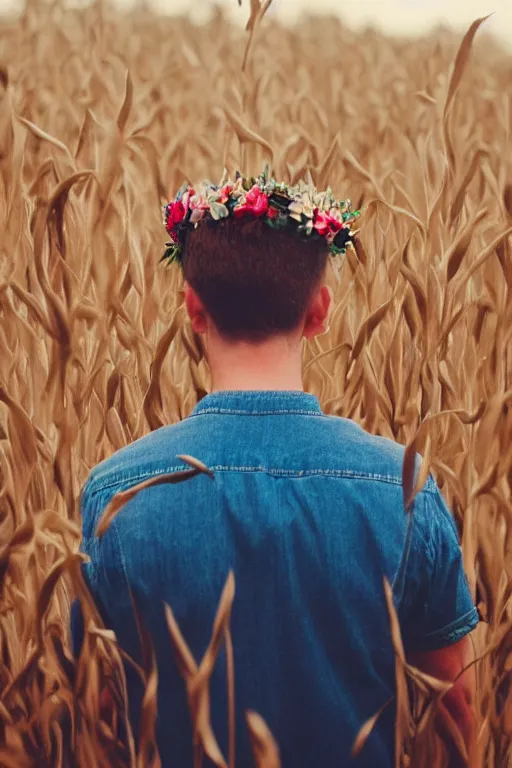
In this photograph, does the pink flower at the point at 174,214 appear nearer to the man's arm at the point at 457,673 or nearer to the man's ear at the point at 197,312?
the man's ear at the point at 197,312

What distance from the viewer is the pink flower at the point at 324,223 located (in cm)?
96

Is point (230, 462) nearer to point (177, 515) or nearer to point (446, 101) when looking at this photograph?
point (177, 515)

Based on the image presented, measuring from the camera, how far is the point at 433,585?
2.84ft

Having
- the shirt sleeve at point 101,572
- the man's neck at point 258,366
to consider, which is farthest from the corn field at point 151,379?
the man's neck at point 258,366

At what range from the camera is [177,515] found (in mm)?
816

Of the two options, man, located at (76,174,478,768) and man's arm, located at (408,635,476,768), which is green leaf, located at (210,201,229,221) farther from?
man's arm, located at (408,635,476,768)

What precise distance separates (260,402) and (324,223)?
234mm

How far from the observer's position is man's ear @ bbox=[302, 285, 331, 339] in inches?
36.0

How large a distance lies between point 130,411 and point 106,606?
0.49 m

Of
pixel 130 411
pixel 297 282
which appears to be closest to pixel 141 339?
pixel 130 411

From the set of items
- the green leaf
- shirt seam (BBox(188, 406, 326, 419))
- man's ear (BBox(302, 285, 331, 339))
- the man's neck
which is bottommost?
shirt seam (BBox(188, 406, 326, 419))

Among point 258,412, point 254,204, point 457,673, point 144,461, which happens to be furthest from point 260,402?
point 457,673

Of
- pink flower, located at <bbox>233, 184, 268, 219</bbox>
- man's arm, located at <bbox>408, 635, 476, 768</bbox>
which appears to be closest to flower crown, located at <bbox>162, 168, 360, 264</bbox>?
pink flower, located at <bbox>233, 184, 268, 219</bbox>

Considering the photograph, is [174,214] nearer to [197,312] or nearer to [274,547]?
[197,312]
